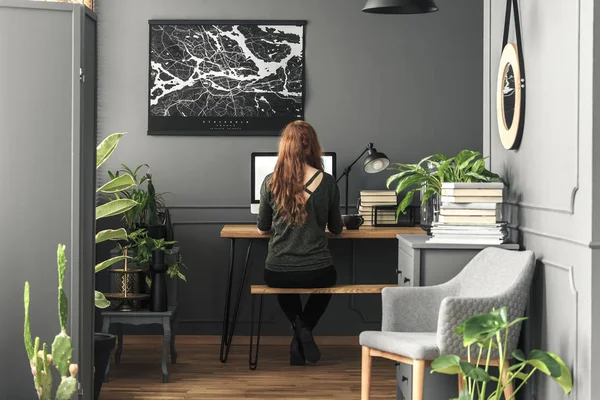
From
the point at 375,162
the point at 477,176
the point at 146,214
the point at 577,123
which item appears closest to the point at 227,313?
the point at 146,214

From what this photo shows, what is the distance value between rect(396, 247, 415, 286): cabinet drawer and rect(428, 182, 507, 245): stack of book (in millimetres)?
147

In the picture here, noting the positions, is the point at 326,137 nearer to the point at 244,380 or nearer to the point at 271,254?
the point at 271,254

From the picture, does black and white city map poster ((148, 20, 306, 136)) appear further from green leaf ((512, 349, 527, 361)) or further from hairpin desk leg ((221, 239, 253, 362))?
green leaf ((512, 349, 527, 361))

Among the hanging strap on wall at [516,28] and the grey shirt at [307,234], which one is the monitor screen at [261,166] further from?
the hanging strap on wall at [516,28]

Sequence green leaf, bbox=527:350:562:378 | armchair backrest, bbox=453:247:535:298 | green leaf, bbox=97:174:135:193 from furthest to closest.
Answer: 1. green leaf, bbox=97:174:135:193
2. armchair backrest, bbox=453:247:535:298
3. green leaf, bbox=527:350:562:378

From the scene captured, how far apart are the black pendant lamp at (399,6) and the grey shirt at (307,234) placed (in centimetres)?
126

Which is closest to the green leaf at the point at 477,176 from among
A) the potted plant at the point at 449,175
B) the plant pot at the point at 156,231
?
the potted plant at the point at 449,175

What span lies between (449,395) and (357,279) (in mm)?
2153

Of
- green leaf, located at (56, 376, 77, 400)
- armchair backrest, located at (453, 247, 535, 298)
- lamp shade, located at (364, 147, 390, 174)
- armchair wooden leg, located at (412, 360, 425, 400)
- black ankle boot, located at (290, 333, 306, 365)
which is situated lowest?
black ankle boot, located at (290, 333, 306, 365)

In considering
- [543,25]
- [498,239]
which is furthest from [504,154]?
[543,25]

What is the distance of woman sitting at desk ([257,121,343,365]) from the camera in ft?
15.4

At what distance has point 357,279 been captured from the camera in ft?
18.8

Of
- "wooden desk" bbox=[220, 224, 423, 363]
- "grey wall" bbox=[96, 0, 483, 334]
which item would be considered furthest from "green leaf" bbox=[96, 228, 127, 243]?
"grey wall" bbox=[96, 0, 483, 334]

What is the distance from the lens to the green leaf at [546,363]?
9.73 feet
